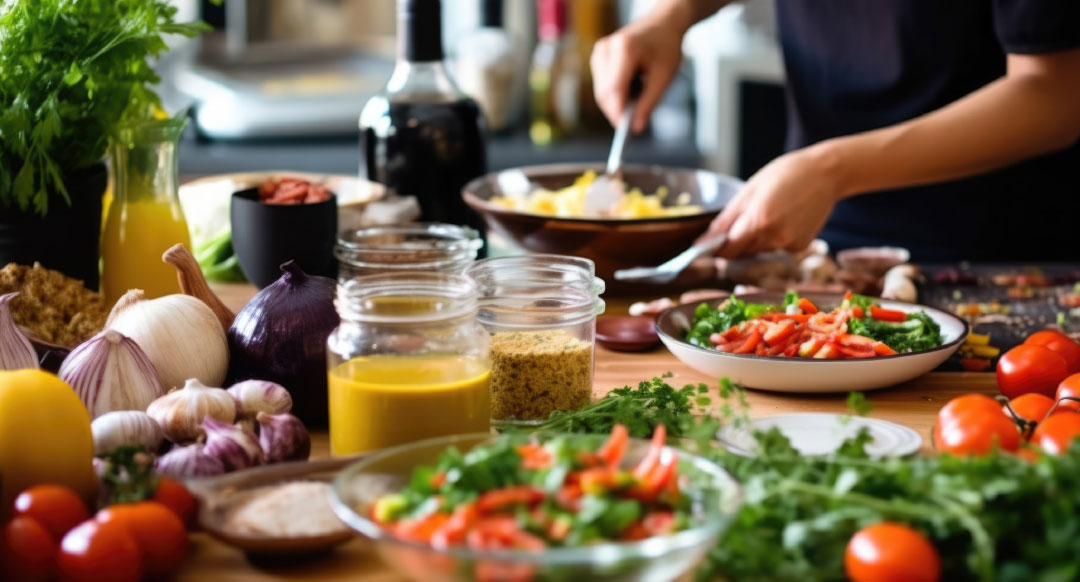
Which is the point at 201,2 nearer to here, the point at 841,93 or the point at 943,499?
the point at 841,93

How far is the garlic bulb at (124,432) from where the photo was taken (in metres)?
1.00

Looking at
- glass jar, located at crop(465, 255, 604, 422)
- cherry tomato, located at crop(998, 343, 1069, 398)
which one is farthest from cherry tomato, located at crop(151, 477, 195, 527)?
cherry tomato, located at crop(998, 343, 1069, 398)

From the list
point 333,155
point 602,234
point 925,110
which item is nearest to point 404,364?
point 602,234

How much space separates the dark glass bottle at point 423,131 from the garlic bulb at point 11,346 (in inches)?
35.8

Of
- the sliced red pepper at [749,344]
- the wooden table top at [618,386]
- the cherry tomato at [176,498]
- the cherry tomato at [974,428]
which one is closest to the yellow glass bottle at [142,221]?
the wooden table top at [618,386]

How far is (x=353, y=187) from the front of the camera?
1.94 metres

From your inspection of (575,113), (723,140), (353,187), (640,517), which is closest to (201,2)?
(575,113)

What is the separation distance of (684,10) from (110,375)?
1.51 meters

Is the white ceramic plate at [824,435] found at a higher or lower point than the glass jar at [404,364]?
lower

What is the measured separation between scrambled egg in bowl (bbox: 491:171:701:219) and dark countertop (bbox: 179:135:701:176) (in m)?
1.61

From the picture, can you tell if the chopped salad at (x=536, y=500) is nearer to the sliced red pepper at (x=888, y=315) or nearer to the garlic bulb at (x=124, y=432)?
the garlic bulb at (x=124, y=432)

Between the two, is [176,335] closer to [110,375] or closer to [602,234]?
[110,375]

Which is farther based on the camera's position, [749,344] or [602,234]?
[602,234]

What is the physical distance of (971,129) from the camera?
6.22ft
